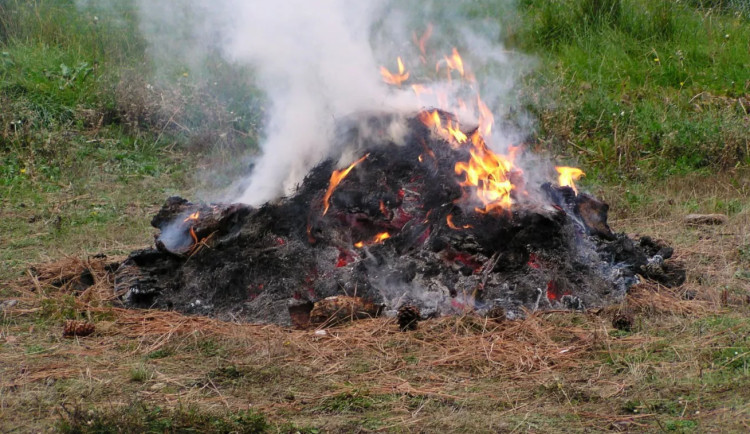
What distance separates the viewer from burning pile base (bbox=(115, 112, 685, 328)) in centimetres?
526

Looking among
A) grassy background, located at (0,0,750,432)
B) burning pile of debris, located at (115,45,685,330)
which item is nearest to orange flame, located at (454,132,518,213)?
burning pile of debris, located at (115,45,685,330)

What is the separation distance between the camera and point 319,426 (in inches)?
138

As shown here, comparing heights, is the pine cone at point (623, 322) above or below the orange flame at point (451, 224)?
below

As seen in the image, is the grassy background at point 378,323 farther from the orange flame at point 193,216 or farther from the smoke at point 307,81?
the smoke at point 307,81

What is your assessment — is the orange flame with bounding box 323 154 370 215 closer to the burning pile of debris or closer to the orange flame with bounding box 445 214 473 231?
the burning pile of debris

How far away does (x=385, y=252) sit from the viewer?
18.2ft

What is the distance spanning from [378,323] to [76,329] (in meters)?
1.77

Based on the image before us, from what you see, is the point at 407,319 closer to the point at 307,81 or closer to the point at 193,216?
the point at 193,216

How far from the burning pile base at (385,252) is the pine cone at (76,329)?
61cm

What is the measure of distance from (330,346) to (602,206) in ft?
8.68

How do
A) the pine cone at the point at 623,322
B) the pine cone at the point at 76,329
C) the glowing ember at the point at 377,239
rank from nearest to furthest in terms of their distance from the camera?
the pine cone at the point at 623,322, the pine cone at the point at 76,329, the glowing ember at the point at 377,239

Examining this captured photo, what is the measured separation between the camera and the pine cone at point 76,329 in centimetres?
477

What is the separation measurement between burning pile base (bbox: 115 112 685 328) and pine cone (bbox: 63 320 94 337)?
2.00 ft

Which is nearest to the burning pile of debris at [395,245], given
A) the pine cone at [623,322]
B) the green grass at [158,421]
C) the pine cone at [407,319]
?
the pine cone at [407,319]
